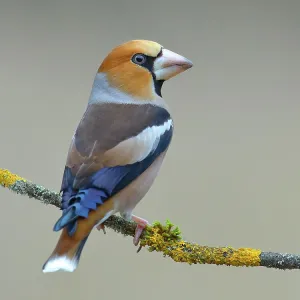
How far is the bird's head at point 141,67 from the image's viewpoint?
37.7 inches

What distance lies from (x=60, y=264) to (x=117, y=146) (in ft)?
0.67

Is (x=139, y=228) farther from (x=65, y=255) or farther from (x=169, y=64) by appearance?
(x=169, y=64)

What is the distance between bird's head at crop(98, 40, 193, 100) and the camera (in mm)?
957

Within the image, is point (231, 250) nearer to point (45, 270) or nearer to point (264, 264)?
point (264, 264)

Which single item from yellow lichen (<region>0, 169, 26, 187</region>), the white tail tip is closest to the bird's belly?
the white tail tip

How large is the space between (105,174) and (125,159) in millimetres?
48

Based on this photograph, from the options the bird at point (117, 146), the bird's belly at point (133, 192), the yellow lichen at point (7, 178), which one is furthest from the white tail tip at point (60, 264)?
the yellow lichen at point (7, 178)

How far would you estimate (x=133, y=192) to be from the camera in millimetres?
908

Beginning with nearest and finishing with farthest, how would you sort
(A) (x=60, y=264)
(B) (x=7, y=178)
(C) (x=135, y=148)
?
(A) (x=60, y=264) → (C) (x=135, y=148) → (B) (x=7, y=178)

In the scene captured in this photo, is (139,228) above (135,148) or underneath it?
underneath

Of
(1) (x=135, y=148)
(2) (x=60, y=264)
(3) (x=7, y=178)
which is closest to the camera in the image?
(2) (x=60, y=264)

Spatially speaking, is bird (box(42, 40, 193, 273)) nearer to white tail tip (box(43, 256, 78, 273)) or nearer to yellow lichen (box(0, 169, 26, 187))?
white tail tip (box(43, 256, 78, 273))

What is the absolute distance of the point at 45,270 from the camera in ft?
2.59

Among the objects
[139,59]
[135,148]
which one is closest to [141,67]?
[139,59]
